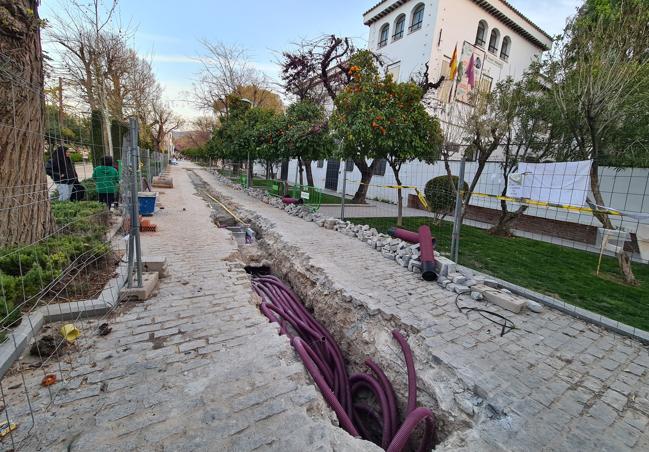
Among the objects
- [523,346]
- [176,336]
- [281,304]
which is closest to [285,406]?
[176,336]

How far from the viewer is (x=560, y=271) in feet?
18.3

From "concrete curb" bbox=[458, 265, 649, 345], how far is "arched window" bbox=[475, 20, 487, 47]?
17.9m

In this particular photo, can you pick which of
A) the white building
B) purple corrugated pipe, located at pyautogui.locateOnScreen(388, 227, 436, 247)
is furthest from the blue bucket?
the white building

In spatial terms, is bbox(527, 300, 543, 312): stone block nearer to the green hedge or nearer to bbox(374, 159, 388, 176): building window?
the green hedge

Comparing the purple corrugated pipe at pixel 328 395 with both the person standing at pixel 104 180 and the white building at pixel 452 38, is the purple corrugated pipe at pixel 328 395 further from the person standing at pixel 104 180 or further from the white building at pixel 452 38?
the white building at pixel 452 38

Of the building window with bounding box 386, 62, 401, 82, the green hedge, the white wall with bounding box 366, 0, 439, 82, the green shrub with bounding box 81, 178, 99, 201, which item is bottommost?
the green hedge

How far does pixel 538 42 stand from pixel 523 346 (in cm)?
2427

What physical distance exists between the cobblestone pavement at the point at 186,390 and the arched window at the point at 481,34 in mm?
20279

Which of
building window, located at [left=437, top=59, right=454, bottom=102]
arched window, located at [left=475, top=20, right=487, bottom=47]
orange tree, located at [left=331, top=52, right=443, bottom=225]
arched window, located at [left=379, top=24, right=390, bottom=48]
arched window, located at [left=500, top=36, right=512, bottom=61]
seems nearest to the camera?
orange tree, located at [left=331, top=52, right=443, bottom=225]

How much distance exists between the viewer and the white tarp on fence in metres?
5.39

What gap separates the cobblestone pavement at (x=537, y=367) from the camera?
2.06 meters

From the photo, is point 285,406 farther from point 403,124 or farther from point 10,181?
point 403,124

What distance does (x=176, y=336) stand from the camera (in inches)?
112

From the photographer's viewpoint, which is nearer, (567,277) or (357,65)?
(567,277)
